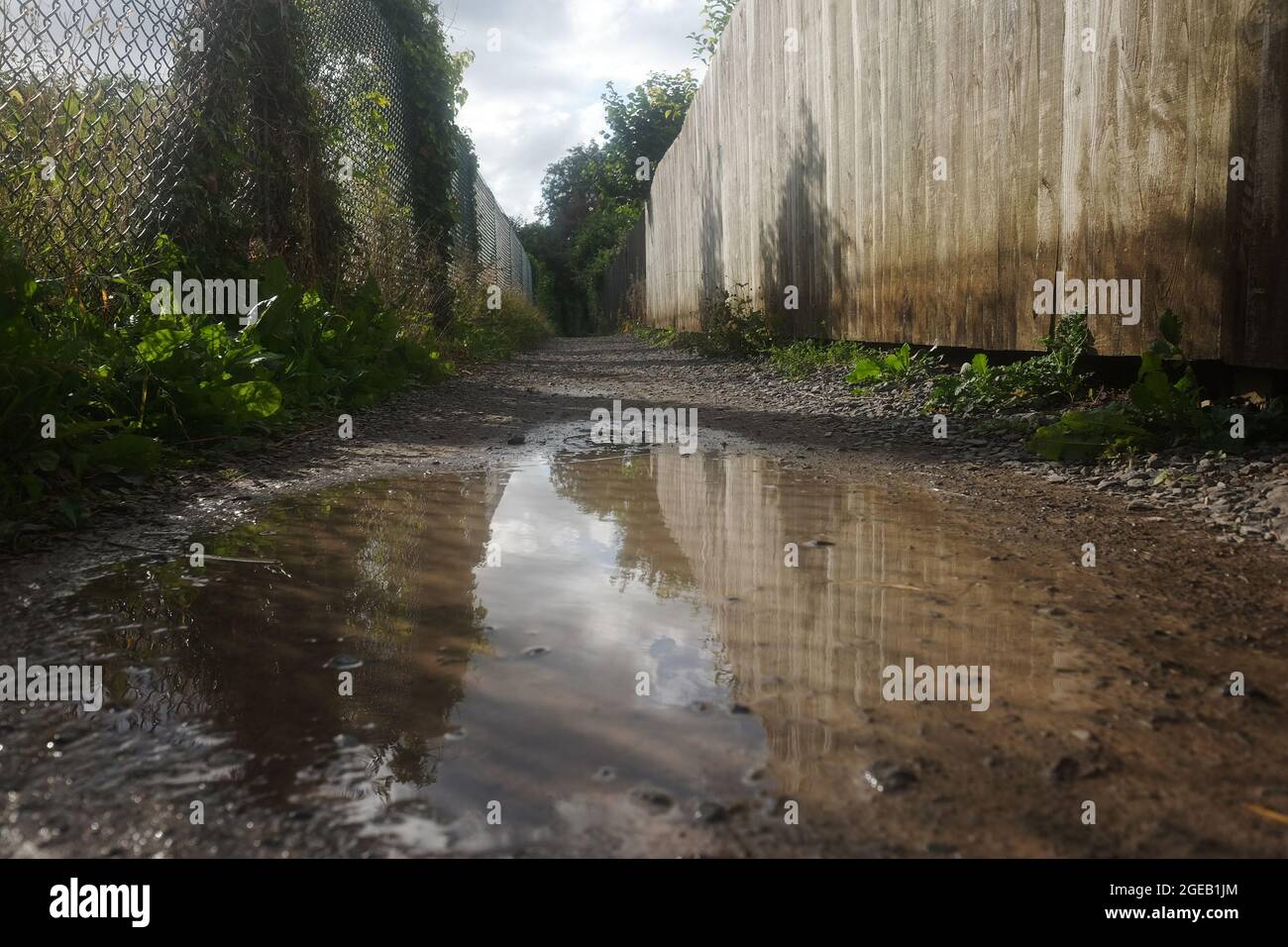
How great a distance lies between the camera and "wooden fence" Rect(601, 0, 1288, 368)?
2.77 metres

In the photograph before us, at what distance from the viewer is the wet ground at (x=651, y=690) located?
100 centimetres

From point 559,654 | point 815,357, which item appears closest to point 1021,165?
point 815,357

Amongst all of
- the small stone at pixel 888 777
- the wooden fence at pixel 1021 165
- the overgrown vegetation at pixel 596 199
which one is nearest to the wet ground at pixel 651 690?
the small stone at pixel 888 777

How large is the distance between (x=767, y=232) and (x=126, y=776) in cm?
745

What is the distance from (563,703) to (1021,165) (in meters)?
3.50

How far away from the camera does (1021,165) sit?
3.93 m

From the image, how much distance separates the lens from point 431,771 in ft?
3.65

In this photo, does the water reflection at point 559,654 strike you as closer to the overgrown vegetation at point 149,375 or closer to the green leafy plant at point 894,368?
the overgrown vegetation at point 149,375

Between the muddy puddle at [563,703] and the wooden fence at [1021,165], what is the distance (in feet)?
4.95

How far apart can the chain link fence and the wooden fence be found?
10.1ft

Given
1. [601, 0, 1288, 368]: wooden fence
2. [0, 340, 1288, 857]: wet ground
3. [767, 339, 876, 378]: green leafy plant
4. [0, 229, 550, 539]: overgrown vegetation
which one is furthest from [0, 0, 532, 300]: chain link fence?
[601, 0, 1288, 368]: wooden fence

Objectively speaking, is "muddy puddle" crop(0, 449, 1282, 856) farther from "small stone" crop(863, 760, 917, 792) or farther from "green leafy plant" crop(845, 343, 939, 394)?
"green leafy plant" crop(845, 343, 939, 394)

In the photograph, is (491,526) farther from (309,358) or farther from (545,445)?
(309,358)
